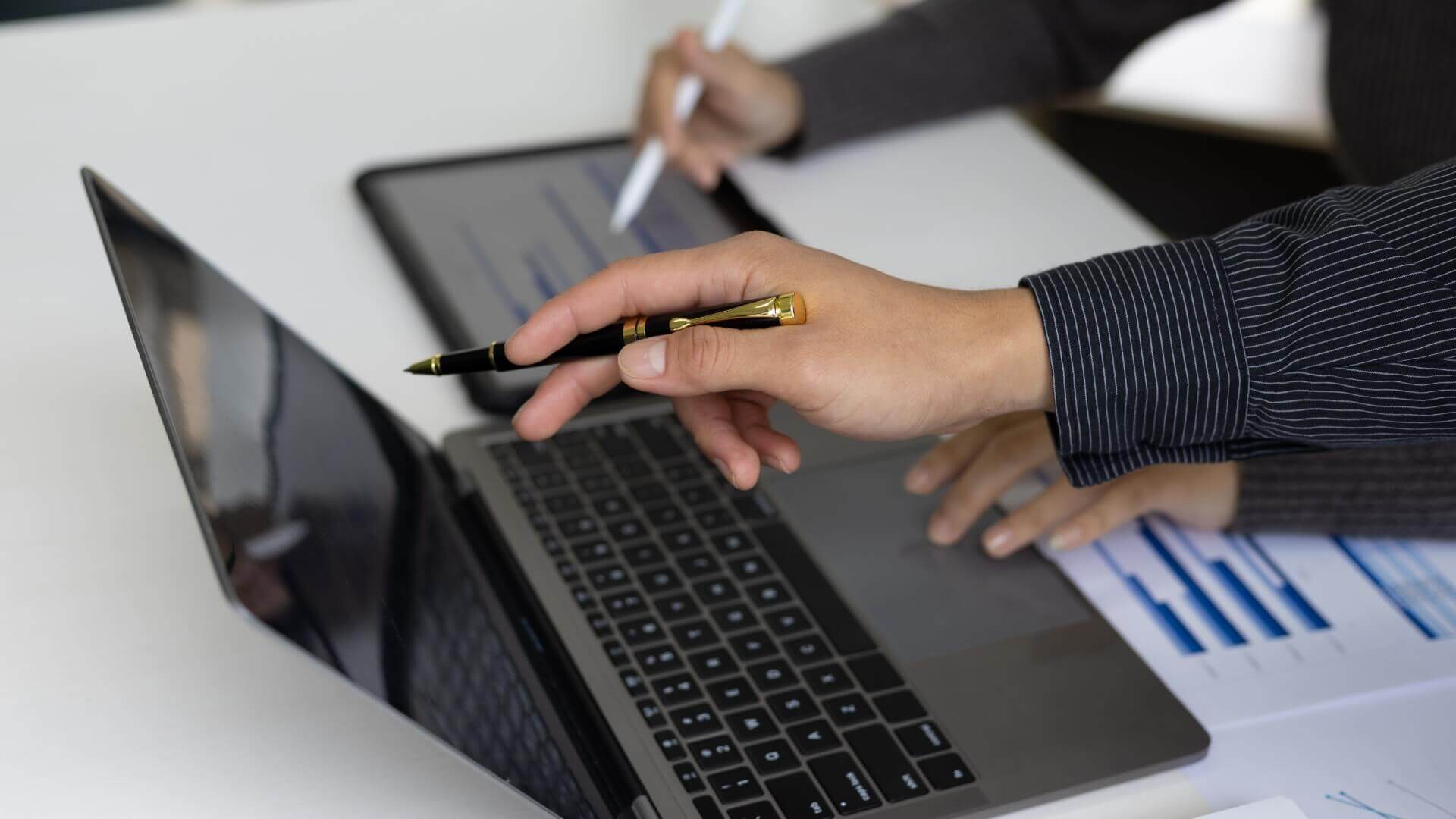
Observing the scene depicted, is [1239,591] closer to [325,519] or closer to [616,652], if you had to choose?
[616,652]

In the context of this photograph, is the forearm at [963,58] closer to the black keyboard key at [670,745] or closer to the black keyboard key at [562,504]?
the black keyboard key at [562,504]

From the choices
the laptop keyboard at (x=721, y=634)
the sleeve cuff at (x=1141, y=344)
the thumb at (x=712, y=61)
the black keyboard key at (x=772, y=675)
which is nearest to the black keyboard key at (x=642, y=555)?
the laptop keyboard at (x=721, y=634)

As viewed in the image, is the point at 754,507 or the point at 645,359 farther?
the point at 754,507

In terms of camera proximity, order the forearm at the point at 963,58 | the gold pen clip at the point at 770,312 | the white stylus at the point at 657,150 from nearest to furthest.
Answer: the gold pen clip at the point at 770,312 < the white stylus at the point at 657,150 < the forearm at the point at 963,58

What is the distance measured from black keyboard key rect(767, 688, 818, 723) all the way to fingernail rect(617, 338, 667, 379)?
0.58ft

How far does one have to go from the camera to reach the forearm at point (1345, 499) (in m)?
0.87

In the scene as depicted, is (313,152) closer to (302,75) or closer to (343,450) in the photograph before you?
(302,75)

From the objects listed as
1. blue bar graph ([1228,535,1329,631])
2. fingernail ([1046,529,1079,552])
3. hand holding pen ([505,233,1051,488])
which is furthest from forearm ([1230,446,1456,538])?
hand holding pen ([505,233,1051,488])

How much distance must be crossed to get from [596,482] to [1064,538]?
284mm

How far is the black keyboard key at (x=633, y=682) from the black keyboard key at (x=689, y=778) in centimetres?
5

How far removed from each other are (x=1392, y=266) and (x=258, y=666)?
62 cm

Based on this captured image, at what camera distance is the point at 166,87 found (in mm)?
1228

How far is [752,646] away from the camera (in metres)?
0.74

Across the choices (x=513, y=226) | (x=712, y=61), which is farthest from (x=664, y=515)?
(x=712, y=61)
